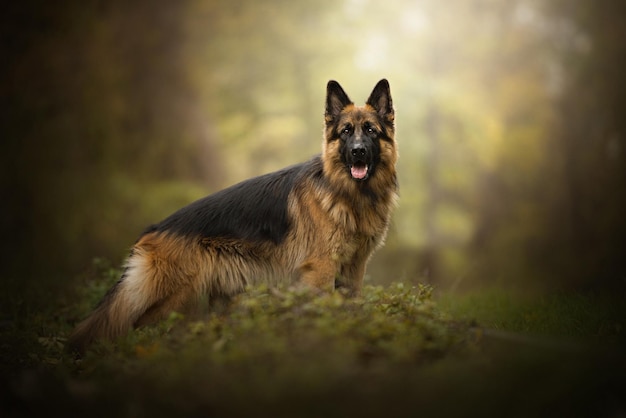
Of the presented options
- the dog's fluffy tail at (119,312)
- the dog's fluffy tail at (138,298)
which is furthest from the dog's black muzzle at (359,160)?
the dog's fluffy tail at (119,312)

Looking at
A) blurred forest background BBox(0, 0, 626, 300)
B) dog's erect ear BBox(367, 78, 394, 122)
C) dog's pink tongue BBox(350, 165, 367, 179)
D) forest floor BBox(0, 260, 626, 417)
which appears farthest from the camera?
blurred forest background BBox(0, 0, 626, 300)

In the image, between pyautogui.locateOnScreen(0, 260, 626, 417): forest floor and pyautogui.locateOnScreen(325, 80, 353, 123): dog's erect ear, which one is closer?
pyautogui.locateOnScreen(0, 260, 626, 417): forest floor

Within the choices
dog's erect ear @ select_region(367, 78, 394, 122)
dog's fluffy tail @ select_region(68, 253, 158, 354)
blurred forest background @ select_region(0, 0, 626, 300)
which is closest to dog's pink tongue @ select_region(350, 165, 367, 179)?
dog's erect ear @ select_region(367, 78, 394, 122)

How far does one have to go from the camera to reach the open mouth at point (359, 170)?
19.2 ft

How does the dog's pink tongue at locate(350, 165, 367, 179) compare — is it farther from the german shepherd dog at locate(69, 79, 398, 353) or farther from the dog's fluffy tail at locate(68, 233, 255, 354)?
the dog's fluffy tail at locate(68, 233, 255, 354)

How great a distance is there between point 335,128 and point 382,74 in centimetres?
1202

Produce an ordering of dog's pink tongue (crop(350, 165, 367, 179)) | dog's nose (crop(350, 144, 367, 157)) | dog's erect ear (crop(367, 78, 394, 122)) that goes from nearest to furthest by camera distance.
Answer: dog's nose (crop(350, 144, 367, 157)) < dog's pink tongue (crop(350, 165, 367, 179)) < dog's erect ear (crop(367, 78, 394, 122))

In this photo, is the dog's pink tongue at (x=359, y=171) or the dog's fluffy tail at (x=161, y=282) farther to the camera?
the dog's pink tongue at (x=359, y=171)

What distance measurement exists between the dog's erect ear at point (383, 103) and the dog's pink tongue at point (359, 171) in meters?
0.64

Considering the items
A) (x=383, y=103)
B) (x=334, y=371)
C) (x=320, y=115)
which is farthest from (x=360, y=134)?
(x=320, y=115)

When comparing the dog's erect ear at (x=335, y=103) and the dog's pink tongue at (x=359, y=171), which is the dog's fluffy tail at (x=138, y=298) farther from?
the dog's erect ear at (x=335, y=103)

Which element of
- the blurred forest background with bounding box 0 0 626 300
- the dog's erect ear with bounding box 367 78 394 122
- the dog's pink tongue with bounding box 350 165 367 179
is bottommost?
the dog's pink tongue with bounding box 350 165 367 179

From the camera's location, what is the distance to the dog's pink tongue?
5.85m

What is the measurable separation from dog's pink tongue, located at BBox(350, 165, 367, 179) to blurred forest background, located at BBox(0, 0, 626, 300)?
8714 millimetres
